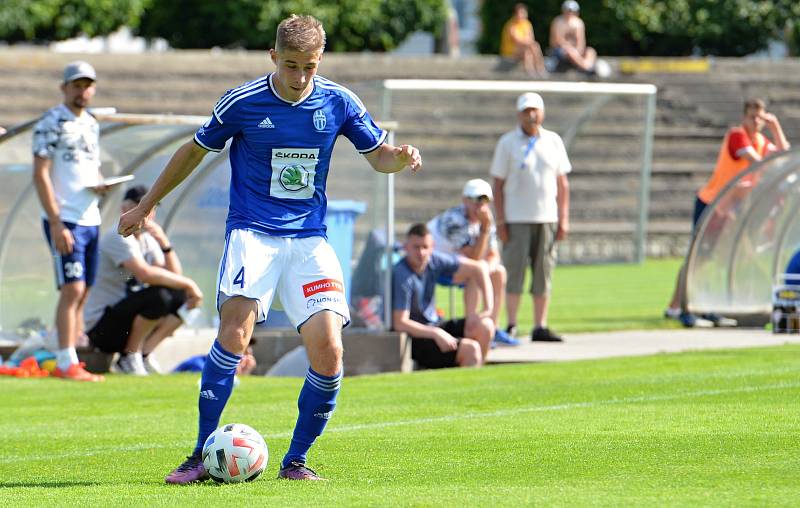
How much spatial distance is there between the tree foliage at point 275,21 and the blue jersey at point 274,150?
33.9m

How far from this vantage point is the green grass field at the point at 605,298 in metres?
18.4

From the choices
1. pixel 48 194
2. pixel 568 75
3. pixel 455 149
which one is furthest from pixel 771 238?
pixel 568 75

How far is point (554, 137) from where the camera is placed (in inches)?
657

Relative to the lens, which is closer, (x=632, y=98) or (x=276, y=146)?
(x=276, y=146)

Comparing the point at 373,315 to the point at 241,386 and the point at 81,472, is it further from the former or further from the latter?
the point at 81,472

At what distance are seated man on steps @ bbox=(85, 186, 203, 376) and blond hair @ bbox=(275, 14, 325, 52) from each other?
6830 millimetres

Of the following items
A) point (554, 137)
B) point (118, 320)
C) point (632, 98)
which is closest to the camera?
point (118, 320)

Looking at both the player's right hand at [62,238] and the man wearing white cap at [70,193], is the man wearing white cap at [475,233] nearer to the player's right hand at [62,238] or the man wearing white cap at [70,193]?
the man wearing white cap at [70,193]

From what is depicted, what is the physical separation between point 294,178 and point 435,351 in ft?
23.9

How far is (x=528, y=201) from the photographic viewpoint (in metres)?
16.5

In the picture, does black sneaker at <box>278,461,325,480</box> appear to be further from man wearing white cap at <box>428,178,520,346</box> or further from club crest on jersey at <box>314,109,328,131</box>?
man wearing white cap at <box>428,178,520,346</box>

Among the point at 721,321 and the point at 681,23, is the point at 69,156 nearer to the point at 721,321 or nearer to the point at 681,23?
the point at 721,321

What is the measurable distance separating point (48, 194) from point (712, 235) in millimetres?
7799

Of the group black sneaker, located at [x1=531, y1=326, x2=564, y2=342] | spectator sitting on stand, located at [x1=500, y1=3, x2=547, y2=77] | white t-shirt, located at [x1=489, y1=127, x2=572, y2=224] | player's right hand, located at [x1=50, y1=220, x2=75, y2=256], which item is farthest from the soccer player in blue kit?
spectator sitting on stand, located at [x1=500, y1=3, x2=547, y2=77]
